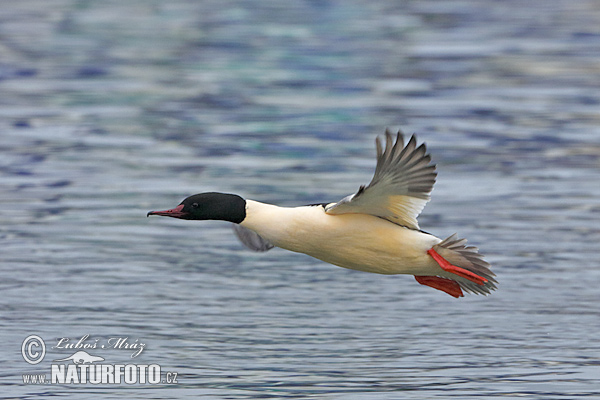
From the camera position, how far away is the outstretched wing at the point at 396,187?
22.3ft

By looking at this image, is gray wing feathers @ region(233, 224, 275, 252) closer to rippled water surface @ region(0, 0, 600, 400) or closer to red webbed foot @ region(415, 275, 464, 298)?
rippled water surface @ region(0, 0, 600, 400)

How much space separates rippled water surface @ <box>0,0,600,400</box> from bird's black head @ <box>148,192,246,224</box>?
110 centimetres

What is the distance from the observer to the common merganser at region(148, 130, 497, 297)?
23.5 feet

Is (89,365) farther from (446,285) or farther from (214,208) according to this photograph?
(446,285)

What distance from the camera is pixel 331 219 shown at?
290 inches

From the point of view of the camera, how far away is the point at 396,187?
7105mm

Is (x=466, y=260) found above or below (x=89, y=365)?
above

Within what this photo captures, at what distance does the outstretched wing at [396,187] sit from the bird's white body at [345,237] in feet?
0.22

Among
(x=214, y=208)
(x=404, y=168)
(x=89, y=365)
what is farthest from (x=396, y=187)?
(x=89, y=365)

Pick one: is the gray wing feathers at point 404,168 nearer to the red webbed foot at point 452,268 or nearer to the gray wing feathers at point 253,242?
the red webbed foot at point 452,268

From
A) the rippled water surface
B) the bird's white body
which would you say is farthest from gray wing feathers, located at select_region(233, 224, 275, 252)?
the bird's white body

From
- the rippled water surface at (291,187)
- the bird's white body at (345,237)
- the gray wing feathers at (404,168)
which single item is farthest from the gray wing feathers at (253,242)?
the gray wing feathers at (404,168)

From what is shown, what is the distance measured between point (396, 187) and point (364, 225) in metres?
0.41

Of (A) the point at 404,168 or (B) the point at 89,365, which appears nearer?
(A) the point at 404,168
